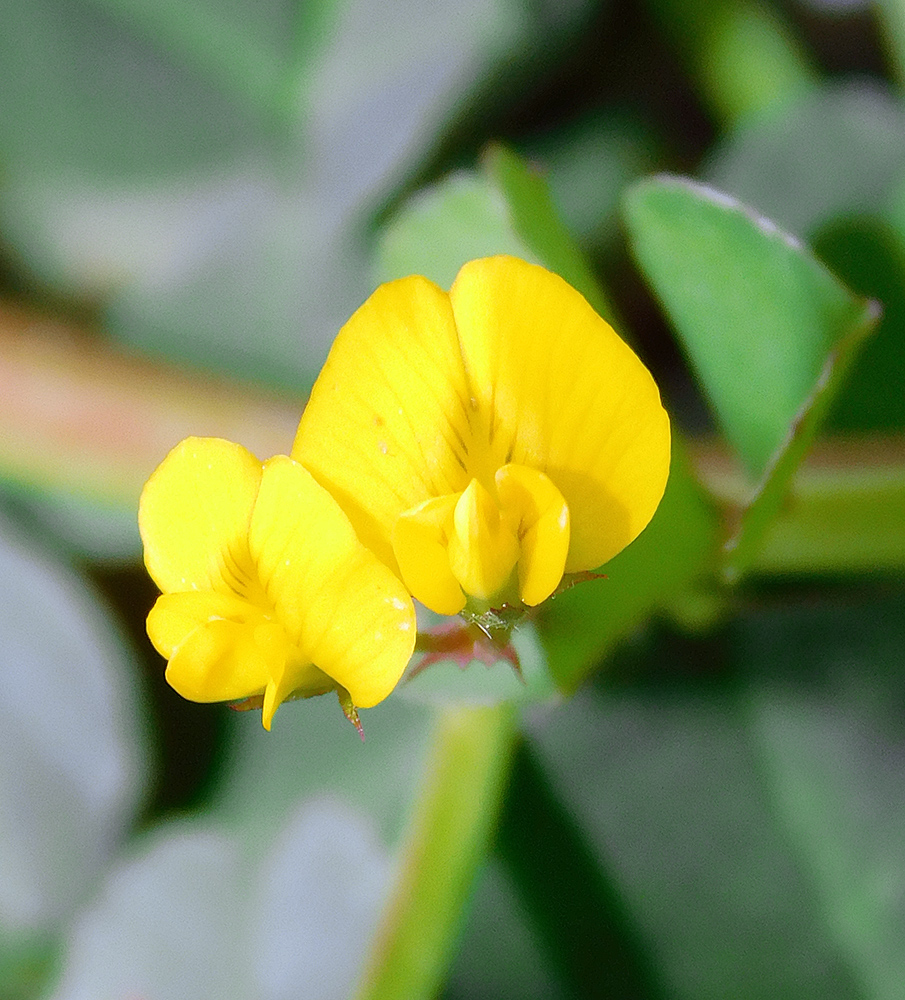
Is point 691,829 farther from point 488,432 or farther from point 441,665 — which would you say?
point 488,432

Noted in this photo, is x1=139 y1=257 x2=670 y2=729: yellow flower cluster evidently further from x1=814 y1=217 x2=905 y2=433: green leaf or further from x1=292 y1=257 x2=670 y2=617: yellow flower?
x1=814 y1=217 x2=905 y2=433: green leaf

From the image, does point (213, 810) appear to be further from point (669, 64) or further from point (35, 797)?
point (669, 64)

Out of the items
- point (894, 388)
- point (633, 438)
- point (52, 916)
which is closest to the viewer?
point (633, 438)

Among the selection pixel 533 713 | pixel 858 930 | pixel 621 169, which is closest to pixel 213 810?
pixel 533 713

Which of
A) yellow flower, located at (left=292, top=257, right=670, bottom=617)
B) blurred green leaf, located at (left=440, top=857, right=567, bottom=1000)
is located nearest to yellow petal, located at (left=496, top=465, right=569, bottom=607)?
yellow flower, located at (left=292, top=257, right=670, bottom=617)

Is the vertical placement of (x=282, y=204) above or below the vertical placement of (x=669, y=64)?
below

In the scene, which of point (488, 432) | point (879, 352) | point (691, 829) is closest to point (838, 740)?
point (691, 829)
